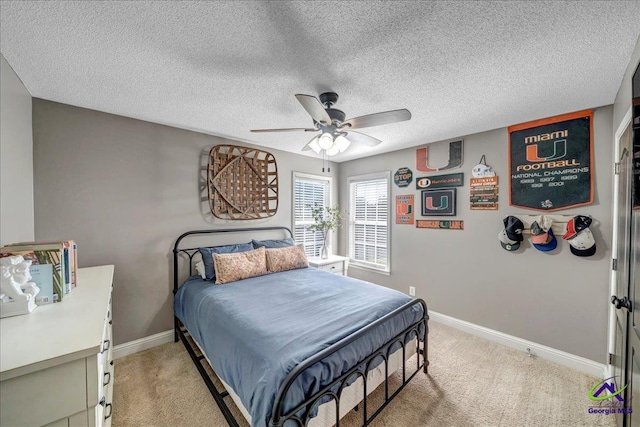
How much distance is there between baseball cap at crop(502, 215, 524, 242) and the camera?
262cm

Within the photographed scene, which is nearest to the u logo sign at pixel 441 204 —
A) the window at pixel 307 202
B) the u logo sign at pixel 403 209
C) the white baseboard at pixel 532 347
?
the u logo sign at pixel 403 209

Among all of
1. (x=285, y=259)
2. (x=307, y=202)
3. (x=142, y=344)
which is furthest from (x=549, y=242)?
(x=142, y=344)

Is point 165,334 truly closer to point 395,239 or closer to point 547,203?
point 395,239

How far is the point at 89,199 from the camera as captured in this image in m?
2.39

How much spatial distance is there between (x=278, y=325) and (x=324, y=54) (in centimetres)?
177

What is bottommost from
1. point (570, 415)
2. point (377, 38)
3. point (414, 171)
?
point (570, 415)

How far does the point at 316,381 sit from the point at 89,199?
2.64m

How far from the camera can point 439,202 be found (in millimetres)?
3354

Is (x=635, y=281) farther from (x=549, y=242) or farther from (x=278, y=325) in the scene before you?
(x=278, y=325)

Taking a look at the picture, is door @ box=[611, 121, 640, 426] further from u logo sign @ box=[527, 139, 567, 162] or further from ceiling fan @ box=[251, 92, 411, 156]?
ceiling fan @ box=[251, 92, 411, 156]

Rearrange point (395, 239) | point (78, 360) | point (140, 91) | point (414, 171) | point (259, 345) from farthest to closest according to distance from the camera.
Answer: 1. point (395, 239)
2. point (414, 171)
3. point (140, 91)
4. point (259, 345)
5. point (78, 360)

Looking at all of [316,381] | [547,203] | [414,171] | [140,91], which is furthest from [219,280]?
[547,203]

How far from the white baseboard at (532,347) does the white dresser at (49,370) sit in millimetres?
3484

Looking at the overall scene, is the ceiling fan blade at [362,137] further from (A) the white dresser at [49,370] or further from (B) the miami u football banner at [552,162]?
(A) the white dresser at [49,370]
